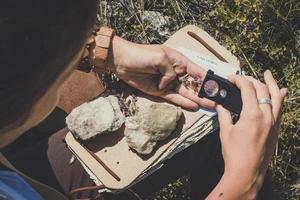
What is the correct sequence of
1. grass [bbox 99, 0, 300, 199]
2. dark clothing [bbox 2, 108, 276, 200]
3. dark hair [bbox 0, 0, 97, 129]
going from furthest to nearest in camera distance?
grass [bbox 99, 0, 300, 199], dark clothing [bbox 2, 108, 276, 200], dark hair [bbox 0, 0, 97, 129]

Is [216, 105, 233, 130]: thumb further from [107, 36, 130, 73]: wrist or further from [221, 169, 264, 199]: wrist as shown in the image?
[107, 36, 130, 73]: wrist

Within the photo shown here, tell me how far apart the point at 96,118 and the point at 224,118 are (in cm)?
35

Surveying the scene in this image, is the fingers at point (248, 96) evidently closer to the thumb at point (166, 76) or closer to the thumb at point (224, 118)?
the thumb at point (224, 118)

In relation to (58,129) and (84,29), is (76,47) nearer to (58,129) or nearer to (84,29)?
(84,29)

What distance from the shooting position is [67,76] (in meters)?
0.98

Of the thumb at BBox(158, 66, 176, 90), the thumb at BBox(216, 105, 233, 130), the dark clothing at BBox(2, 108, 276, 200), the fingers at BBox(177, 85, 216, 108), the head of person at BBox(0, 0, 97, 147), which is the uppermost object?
the head of person at BBox(0, 0, 97, 147)

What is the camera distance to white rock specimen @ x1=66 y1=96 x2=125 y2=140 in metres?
1.69

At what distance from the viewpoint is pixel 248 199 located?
1.60 meters

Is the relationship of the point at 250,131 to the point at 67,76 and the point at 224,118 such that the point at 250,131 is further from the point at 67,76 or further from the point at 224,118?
the point at 67,76

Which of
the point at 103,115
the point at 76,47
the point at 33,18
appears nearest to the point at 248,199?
the point at 103,115

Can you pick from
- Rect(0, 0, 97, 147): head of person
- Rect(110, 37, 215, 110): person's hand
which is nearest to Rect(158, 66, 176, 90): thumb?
Rect(110, 37, 215, 110): person's hand

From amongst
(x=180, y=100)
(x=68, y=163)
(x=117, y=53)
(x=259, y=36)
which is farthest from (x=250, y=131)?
(x=259, y=36)

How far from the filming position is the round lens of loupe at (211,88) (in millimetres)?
1620

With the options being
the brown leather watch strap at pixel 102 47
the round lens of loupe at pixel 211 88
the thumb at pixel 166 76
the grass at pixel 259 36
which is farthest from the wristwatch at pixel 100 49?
the grass at pixel 259 36
